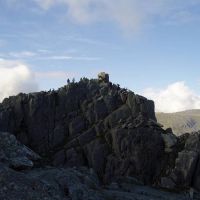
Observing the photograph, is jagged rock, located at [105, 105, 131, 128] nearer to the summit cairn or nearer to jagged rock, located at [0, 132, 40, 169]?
the summit cairn

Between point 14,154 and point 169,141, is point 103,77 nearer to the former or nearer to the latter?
point 169,141

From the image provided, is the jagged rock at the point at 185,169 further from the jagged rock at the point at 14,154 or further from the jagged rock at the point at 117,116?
the jagged rock at the point at 14,154

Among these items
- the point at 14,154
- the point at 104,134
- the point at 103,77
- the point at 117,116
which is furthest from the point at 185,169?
the point at 14,154

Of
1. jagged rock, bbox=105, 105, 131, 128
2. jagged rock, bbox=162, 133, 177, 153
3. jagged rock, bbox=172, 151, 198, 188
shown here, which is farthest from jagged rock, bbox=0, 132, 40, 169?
jagged rock, bbox=105, 105, 131, 128

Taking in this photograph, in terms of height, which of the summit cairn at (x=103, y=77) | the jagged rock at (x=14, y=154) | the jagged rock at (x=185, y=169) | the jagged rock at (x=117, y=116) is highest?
the summit cairn at (x=103, y=77)

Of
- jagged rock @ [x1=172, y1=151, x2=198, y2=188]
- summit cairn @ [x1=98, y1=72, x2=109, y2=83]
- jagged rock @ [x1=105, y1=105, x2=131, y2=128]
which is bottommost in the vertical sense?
jagged rock @ [x1=172, y1=151, x2=198, y2=188]

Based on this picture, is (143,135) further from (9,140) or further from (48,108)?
(9,140)

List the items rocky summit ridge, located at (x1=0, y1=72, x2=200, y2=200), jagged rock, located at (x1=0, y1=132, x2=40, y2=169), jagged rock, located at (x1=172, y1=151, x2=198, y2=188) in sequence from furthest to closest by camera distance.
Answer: rocky summit ridge, located at (x1=0, y1=72, x2=200, y2=200)
jagged rock, located at (x1=172, y1=151, x2=198, y2=188)
jagged rock, located at (x1=0, y1=132, x2=40, y2=169)

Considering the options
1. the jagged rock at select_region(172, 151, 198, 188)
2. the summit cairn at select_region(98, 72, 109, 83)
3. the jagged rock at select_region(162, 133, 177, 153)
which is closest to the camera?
the jagged rock at select_region(172, 151, 198, 188)

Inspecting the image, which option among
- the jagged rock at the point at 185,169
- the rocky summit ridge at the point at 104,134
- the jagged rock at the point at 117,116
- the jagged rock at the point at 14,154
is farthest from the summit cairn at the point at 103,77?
the jagged rock at the point at 14,154

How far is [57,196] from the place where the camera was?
97.3ft

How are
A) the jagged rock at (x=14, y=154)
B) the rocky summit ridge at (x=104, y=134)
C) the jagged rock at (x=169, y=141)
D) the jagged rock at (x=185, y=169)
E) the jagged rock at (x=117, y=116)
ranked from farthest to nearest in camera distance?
the jagged rock at (x=117, y=116)
the jagged rock at (x=169, y=141)
the rocky summit ridge at (x=104, y=134)
the jagged rock at (x=185, y=169)
the jagged rock at (x=14, y=154)

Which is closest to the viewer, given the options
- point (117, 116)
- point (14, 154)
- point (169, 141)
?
point (14, 154)

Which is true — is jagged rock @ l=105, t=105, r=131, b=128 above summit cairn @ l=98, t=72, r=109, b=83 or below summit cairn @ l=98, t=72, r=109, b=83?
below
